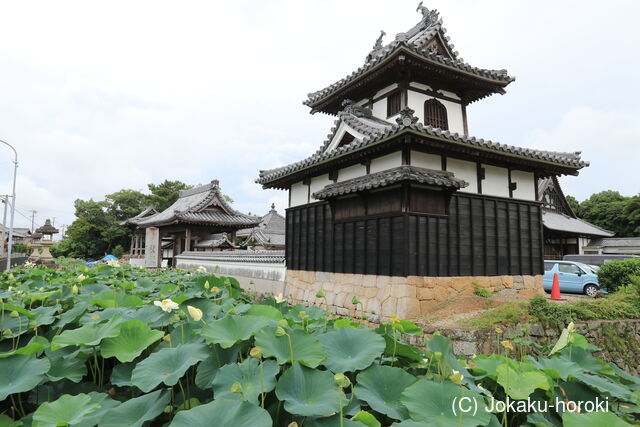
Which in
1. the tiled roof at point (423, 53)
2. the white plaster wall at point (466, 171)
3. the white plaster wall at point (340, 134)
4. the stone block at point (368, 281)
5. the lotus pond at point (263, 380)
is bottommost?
the stone block at point (368, 281)

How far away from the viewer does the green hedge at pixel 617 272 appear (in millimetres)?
10008

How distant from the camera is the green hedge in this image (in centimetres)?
1001

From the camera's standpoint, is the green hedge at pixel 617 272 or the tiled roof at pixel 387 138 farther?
the green hedge at pixel 617 272

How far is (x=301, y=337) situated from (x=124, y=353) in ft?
2.36

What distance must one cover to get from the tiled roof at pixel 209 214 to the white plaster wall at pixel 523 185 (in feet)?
51.9

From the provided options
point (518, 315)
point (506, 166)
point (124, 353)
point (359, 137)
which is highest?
point (359, 137)

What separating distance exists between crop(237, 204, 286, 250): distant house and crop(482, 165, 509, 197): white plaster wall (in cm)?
1867

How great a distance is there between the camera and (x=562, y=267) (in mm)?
14688

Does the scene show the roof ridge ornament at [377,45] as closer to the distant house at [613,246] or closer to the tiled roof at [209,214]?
the tiled roof at [209,214]

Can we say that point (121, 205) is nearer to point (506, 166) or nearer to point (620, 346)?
point (506, 166)

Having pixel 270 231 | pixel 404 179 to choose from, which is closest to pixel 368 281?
pixel 404 179

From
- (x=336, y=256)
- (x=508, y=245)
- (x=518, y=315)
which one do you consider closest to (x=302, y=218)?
(x=336, y=256)

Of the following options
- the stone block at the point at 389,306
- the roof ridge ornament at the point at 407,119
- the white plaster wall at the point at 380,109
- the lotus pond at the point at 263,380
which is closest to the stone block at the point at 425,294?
the stone block at the point at 389,306

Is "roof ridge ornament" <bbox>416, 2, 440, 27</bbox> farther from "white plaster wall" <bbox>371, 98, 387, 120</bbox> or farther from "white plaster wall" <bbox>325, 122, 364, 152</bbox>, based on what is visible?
"white plaster wall" <bbox>325, 122, 364, 152</bbox>
